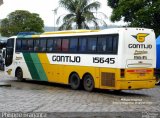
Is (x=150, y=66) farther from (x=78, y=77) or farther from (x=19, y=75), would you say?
(x=19, y=75)

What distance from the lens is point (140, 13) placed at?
151ft

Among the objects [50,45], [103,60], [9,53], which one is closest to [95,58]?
[103,60]

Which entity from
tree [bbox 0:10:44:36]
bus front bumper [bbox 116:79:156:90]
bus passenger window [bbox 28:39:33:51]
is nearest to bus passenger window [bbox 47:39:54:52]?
bus passenger window [bbox 28:39:33:51]

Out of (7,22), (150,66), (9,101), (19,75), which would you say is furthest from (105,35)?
(7,22)

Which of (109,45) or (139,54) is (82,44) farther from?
(139,54)

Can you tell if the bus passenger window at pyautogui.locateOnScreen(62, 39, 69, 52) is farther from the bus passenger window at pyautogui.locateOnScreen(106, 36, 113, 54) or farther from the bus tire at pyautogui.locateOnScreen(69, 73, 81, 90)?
the bus passenger window at pyautogui.locateOnScreen(106, 36, 113, 54)

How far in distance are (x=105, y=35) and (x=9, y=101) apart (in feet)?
21.6

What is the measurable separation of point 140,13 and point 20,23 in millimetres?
57456

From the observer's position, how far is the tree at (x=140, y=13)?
45844 mm

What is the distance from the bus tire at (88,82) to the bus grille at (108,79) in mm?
896

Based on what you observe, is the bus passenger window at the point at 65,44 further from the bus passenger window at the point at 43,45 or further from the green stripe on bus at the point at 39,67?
the green stripe on bus at the point at 39,67

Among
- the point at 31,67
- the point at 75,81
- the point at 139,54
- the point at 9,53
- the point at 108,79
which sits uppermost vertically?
the point at 139,54

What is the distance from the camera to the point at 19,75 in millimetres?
28844

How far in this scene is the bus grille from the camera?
20.8 m
